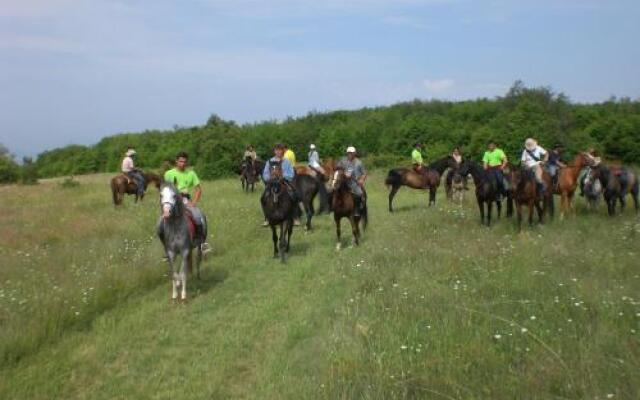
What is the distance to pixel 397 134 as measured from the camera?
177 ft

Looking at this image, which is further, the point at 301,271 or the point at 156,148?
the point at 156,148

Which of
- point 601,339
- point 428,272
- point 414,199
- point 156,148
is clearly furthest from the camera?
point 156,148

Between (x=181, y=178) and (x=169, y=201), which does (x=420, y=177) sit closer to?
(x=181, y=178)

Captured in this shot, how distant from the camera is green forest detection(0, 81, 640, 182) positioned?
139 feet

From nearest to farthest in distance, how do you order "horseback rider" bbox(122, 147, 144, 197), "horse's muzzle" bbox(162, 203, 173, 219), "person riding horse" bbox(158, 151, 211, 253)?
1. "horse's muzzle" bbox(162, 203, 173, 219)
2. "person riding horse" bbox(158, 151, 211, 253)
3. "horseback rider" bbox(122, 147, 144, 197)

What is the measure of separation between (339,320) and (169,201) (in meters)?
3.50

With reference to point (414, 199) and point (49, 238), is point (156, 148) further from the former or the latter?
point (49, 238)

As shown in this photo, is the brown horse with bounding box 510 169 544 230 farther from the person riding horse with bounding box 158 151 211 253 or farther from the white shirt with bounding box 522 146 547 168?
the person riding horse with bounding box 158 151 211 253

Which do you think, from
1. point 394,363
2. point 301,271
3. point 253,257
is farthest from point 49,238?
point 394,363

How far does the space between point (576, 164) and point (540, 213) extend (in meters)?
2.90

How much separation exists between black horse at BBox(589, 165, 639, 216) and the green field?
121 inches

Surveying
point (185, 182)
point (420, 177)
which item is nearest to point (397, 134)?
point (420, 177)

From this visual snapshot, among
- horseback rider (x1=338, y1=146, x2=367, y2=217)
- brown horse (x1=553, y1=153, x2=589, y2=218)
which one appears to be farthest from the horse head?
brown horse (x1=553, y1=153, x2=589, y2=218)

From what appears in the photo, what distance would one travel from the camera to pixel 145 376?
6684mm
